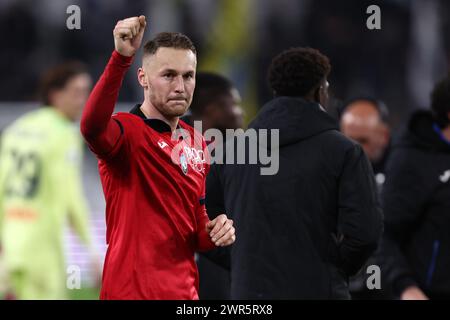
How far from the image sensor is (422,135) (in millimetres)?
5266

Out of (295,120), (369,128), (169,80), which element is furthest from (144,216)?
(369,128)

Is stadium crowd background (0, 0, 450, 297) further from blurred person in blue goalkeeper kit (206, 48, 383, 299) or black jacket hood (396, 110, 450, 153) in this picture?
blurred person in blue goalkeeper kit (206, 48, 383, 299)

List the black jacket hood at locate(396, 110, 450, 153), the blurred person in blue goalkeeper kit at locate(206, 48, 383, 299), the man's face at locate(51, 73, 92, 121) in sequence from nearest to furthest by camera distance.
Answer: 1. the blurred person in blue goalkeeper kit at locate(206, 48, 383, 299)
2. the black jacket hood at locate(396, 110, 450, 153)
3. the man's face at locate(51, 73, 92, 121)

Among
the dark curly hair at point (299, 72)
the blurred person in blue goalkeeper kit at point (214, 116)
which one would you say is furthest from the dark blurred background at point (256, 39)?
the dark curly hair at point (299, 72)

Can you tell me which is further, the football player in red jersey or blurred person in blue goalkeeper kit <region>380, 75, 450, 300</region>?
blurred person in blue goalkeeper kit <region>380, 75, 450, 300</region>

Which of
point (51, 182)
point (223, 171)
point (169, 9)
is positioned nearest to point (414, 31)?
point (169, 9)

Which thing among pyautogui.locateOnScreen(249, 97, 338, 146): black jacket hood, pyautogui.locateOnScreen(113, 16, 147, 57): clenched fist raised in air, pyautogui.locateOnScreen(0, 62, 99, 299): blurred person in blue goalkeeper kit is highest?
pyautogui.locateOnScreen(113, 16, 147, 57): clenched fist raised in air

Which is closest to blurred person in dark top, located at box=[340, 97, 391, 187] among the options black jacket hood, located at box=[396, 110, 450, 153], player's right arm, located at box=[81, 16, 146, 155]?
black jacket hood, located at box=[396, 110, 450, 153]

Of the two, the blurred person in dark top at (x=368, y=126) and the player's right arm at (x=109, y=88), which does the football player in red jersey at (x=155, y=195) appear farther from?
the blurred person in dark top at (x=368, y=126)

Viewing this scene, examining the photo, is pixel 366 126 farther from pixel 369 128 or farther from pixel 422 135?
pixel 422 135

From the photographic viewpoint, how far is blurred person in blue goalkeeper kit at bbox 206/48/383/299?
14.5 feet

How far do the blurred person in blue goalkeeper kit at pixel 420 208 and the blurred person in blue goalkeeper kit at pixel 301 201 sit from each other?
0.71 metres

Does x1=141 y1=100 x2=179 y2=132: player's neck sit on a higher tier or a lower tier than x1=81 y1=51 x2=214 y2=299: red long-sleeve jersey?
higher

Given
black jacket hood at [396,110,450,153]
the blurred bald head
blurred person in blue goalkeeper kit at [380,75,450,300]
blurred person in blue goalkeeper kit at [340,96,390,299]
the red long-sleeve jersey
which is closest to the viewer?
the red long-sleeve jersey
